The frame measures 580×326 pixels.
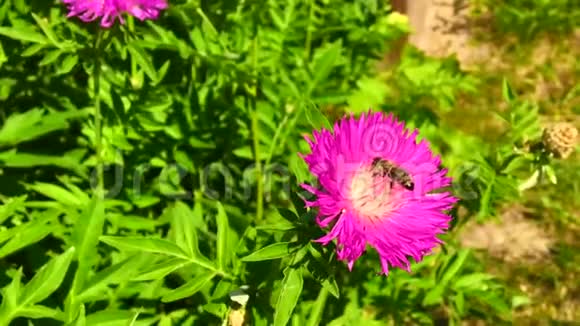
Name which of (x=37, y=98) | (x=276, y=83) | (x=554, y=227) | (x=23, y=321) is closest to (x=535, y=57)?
(x=554, y=227)

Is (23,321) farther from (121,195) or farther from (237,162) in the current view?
(237,162)

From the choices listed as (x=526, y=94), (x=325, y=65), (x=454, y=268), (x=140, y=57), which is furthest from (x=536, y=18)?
(x=140, y=57)

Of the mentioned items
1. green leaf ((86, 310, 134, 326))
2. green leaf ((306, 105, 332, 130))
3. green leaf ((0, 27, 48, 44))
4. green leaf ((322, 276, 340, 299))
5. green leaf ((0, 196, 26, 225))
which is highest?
green leaf ((0, 27, 48, 44))

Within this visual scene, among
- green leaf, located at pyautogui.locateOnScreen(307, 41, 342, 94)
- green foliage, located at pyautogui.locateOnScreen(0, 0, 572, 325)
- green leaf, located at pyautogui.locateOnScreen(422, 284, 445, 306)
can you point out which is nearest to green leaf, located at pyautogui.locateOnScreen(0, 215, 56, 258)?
green foliage, located at pyautogui.locateOnScreen(0, 0, 572, 325)

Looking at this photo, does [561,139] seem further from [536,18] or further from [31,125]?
[536,18]

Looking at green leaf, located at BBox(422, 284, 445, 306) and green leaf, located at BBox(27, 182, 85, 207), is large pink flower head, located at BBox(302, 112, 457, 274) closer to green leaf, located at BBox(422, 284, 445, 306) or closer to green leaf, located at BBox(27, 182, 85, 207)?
green leaf, located at BBox(422, 284, 445, 306)

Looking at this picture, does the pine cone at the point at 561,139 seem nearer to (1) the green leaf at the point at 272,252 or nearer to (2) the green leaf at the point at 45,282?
(1) the green leaf at the point at 272,252
